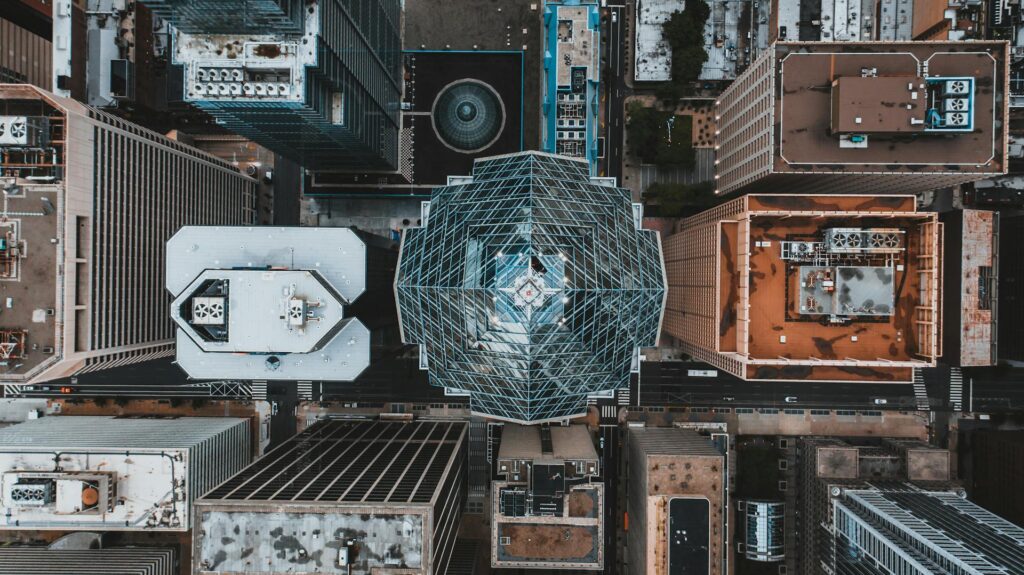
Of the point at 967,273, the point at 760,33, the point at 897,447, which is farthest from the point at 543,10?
the point at 897,447

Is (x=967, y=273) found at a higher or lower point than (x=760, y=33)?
lower

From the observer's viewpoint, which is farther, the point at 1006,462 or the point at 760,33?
the point at 760,33

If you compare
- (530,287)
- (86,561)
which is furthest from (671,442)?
(86,561)

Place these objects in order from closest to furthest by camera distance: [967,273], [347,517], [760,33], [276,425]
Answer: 1. [347,517]
2. [967,273]
3. [760,33]
4. [276,425]

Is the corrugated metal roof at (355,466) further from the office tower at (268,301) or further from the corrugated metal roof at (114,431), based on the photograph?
the corrugated metal roof at (114,431)

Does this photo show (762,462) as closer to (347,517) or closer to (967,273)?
(967,273)

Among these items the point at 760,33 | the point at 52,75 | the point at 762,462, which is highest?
the point at 760,33

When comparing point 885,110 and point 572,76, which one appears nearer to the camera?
point 885,110

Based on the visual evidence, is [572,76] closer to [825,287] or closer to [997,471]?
[825,287]
